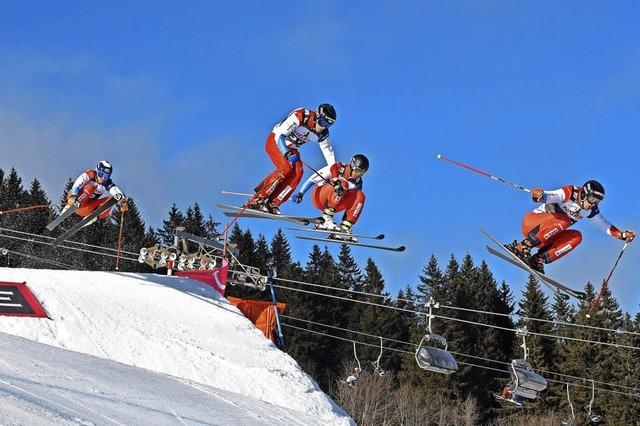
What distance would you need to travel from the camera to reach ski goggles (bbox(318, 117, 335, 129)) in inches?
615

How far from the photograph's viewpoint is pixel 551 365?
50156mm

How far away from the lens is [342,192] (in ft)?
51.6

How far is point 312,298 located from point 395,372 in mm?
6742

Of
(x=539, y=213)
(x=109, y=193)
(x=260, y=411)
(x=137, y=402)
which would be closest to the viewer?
(x=137, y=402)

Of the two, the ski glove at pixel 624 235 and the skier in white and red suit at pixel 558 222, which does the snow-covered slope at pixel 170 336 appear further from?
the ski glove at pixel 624 235

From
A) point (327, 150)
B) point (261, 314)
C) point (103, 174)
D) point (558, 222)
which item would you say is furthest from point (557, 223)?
point (103, 174)

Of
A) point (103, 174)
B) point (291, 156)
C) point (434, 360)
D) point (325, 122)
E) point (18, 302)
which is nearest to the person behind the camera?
point (18, 302)

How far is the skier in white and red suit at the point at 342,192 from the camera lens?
51.6 ft

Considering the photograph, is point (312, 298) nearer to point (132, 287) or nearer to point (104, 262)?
point (104, 262)

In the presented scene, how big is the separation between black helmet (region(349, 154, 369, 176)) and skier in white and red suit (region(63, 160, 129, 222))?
5.12 metres

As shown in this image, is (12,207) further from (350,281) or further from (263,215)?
(263,215)

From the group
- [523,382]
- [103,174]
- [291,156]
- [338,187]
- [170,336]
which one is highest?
[291,156]

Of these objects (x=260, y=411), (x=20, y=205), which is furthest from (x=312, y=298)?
(x=260, y=411)

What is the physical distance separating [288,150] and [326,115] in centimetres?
102
